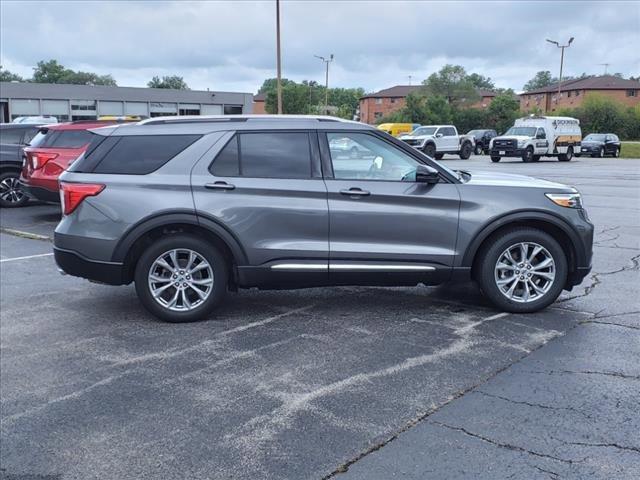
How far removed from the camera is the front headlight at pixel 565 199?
5.79 meters

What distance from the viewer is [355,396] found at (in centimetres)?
409

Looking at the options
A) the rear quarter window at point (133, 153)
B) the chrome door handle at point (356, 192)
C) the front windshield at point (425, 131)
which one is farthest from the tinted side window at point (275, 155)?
the front windshield at point (425, 131)

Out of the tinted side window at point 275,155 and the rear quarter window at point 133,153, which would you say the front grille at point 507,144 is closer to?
the tinted side window at point 275,155

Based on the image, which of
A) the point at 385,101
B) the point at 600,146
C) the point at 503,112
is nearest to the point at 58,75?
the point at 385,101

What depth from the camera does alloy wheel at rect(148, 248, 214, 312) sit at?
5648 mm

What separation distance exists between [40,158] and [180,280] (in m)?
7.73

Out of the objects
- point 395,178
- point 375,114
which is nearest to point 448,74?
point 375,114

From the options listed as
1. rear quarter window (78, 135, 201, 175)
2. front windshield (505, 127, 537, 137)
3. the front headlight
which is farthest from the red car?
front windshield (505, 127, 537, 137)

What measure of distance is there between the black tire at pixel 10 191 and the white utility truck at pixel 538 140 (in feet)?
82.6

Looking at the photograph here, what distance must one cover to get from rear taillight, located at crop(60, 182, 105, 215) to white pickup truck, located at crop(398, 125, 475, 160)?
30335 mm

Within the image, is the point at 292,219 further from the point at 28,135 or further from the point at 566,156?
the point at 566,156

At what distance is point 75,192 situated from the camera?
18.7 feet

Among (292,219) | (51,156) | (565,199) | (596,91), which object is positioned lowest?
(292,219)

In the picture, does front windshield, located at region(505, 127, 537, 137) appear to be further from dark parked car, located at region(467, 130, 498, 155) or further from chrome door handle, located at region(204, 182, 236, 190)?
chrome door handle, located at region(204, 182, 236, 190)
